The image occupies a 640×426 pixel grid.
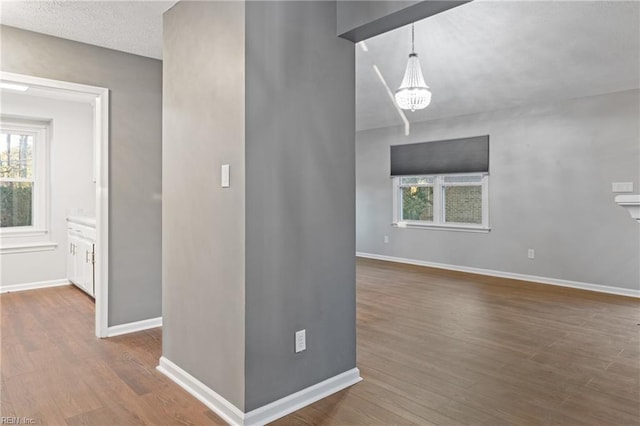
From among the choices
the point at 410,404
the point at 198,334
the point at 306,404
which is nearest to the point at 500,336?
the point at 410,404

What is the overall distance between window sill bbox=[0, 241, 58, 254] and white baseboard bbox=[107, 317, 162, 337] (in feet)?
8.32

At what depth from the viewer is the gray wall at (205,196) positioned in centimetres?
214

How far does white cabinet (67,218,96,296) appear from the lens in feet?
14.4

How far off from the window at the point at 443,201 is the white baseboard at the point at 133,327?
473 centimetres

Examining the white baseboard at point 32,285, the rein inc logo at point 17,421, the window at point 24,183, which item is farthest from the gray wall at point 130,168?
the window at point 24,183

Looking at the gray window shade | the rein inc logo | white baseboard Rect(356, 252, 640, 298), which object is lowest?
the rein inc logo

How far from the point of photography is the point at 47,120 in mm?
5309

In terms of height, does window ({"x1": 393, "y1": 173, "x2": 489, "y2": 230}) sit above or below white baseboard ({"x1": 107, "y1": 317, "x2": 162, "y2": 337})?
above

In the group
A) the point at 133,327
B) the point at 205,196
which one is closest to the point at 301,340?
the point at 205,196

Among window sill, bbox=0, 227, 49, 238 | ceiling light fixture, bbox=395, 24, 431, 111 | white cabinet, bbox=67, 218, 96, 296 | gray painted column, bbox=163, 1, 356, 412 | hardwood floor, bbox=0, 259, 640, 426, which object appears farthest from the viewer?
window sill, bbox=0, 227, 49, 238

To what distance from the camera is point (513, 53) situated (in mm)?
4547

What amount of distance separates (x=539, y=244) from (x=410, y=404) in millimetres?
4243

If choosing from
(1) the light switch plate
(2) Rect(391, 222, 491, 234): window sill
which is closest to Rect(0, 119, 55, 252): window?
(2) Rect(391, 222, 491, 234): window sill

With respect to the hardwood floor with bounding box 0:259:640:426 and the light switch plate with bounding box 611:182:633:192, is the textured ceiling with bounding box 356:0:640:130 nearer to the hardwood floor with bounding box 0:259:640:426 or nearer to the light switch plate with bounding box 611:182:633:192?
the light switch plate with bounding box 611:182:633:192
